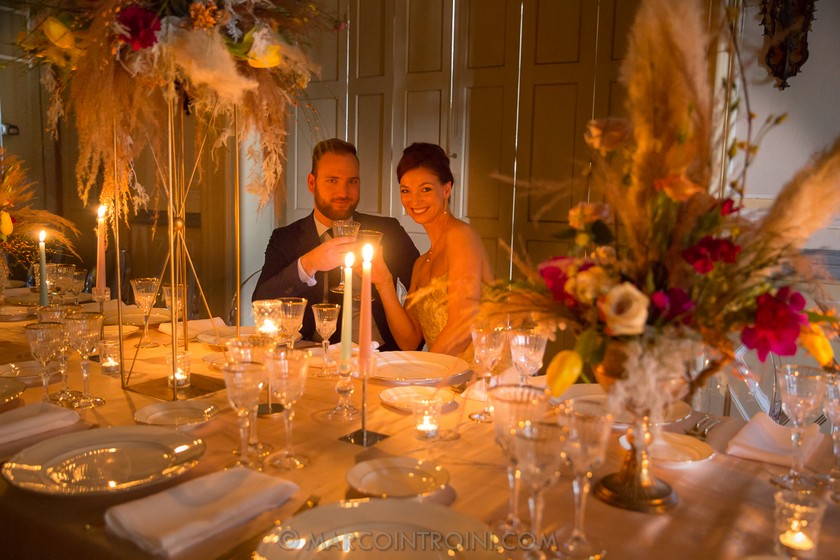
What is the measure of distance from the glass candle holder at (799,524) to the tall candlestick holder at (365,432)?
0.75 meters

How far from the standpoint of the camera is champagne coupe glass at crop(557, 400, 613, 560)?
3.18ft

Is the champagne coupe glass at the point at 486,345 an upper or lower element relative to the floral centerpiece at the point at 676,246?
lower

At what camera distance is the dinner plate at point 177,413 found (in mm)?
1521

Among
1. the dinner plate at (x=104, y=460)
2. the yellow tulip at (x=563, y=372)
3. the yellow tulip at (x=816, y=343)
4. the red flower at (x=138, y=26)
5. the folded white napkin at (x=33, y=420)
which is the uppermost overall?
the red flower at (x=138, y=26)

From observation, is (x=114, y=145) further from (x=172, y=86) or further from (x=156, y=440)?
(x=156, y=440)

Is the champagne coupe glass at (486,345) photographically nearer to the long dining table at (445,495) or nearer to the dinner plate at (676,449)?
the long dining table at (445,495)

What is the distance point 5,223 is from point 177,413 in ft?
5.21

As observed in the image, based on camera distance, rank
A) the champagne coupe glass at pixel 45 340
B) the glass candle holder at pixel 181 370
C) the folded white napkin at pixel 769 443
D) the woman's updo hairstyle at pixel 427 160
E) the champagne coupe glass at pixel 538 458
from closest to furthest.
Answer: the champagne coupe glass at pixel 538 458 < the folded white napkin at pixel 769 443 < the champagne coupe glass at pixel 45 340 < the glass candle holder at pixel 181 370 < the woman's updo hairstyle at pixel 427 160

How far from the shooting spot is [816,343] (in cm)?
116

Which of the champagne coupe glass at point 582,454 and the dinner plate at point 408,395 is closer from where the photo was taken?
the champagne coupe glass at point 582,454

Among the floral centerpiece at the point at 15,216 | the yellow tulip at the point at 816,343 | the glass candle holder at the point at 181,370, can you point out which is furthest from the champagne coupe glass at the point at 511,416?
the floral centerpiece at the point at 15,216

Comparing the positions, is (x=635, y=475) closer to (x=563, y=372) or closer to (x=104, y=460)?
(x=563, y=372)

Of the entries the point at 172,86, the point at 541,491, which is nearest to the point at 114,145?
the point at 172,86

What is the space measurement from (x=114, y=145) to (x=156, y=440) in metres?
0.73
